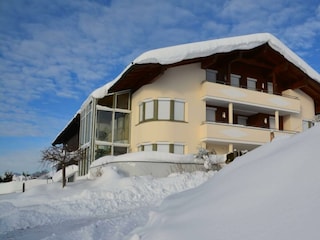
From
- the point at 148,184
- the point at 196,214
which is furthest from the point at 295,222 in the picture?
the point at 148,184

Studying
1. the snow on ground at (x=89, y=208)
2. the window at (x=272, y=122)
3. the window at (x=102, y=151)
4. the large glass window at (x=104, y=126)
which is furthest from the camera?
the window at (x=272, y=122)

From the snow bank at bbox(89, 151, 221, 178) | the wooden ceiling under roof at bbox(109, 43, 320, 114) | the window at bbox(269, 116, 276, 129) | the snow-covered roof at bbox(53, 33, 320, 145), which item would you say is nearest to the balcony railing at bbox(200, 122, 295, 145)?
the snow bank at bbox(89, 151, 221, 178)

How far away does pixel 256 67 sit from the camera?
83.0ft

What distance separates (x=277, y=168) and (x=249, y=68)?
21704 millimetres

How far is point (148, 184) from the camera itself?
46.2ft

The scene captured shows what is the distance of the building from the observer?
20.6 metres

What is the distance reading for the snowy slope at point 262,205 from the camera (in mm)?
3102

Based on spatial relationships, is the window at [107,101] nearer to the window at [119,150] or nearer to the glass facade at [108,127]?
the glass facade at [108,127]

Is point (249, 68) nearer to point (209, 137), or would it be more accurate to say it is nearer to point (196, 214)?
point (209, 137)

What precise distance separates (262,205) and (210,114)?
19.9m

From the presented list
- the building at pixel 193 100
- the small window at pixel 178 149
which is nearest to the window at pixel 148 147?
the building at pixel 193 100

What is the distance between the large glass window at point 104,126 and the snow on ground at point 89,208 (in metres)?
5.08

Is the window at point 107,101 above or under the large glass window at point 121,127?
above

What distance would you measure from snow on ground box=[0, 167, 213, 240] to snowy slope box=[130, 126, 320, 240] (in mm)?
2253
